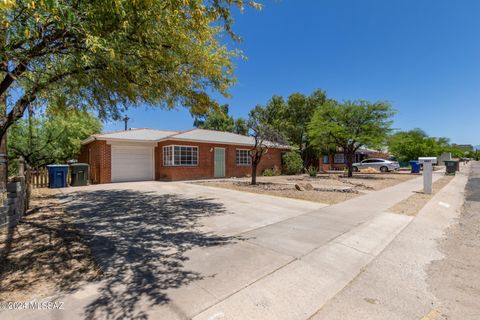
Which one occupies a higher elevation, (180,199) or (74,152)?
(74,152)

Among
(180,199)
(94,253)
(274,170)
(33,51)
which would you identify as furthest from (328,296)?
(274,170)

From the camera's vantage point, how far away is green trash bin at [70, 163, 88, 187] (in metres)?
14.1

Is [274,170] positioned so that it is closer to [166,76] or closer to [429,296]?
[166,76]

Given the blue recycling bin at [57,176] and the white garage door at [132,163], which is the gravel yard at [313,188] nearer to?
the white garage door at [132,163]

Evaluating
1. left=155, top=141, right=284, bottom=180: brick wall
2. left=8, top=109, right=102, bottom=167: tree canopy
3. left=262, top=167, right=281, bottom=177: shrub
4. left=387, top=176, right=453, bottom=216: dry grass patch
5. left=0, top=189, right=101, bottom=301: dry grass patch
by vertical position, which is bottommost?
left=387, top=176, right=453, bottom=216: dry grass patch

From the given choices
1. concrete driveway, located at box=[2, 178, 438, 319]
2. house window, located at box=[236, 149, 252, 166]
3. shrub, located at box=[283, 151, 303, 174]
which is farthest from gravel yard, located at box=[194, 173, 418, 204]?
shrub, located at box=[283, 151, 303, 174]

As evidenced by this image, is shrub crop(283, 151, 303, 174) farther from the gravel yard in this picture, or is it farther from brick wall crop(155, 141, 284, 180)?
the gravel yard

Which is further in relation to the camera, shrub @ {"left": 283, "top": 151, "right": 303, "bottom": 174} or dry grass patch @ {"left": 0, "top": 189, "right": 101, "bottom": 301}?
shrub @ {"left": 283, "top": 151, "right": 303, "bottom": 174}

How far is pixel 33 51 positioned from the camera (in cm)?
423

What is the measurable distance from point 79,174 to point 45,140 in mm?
6758

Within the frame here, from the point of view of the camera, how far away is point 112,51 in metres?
3.37

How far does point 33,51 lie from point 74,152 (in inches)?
727

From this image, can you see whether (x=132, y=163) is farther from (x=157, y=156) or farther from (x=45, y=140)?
(x=45, y=140)

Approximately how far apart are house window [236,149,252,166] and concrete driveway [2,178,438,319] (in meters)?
13.6
